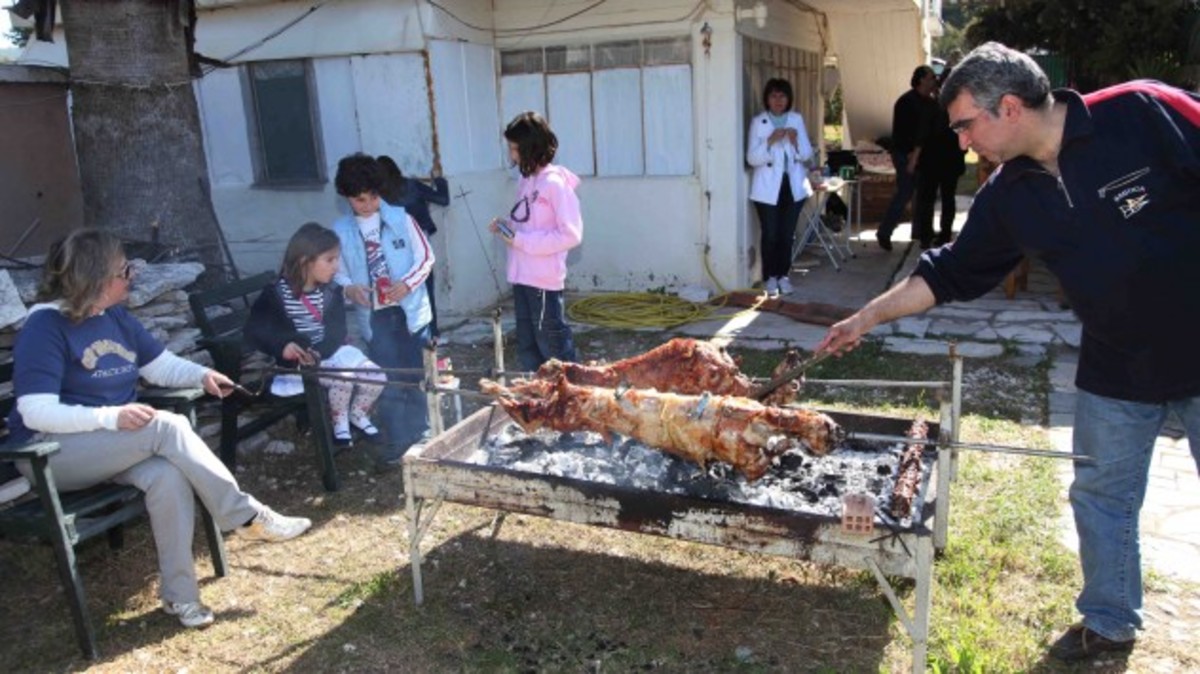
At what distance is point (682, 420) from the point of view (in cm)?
350

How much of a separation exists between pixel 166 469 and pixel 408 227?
2.38 meters

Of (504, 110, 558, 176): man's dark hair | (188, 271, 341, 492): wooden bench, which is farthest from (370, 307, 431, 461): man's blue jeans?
(504, 110, 558, 176): man's dark hair

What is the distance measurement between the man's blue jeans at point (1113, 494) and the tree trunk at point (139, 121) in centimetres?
606

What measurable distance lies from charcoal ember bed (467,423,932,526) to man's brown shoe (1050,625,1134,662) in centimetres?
78

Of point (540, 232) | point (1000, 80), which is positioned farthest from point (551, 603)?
point (1000, 80)

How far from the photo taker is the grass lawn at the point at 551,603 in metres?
3.54

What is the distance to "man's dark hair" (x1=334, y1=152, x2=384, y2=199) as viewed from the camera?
5395 millimetres

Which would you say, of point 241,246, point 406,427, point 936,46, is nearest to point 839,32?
point 241,246

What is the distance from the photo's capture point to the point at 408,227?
5684mm

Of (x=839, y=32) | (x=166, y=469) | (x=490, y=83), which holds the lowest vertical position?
(x=166, y=469)

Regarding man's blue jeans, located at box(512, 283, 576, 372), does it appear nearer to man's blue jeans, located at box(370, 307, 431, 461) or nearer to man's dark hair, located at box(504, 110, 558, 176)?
man's blue jeans, located at box(370, 307, 431, 461)

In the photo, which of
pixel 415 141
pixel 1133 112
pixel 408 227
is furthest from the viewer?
pixel 415 141

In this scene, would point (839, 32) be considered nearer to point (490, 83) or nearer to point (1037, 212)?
point (490, 83)

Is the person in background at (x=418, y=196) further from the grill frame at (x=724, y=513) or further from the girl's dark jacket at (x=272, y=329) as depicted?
the grill frame at (x=724, y=513)
